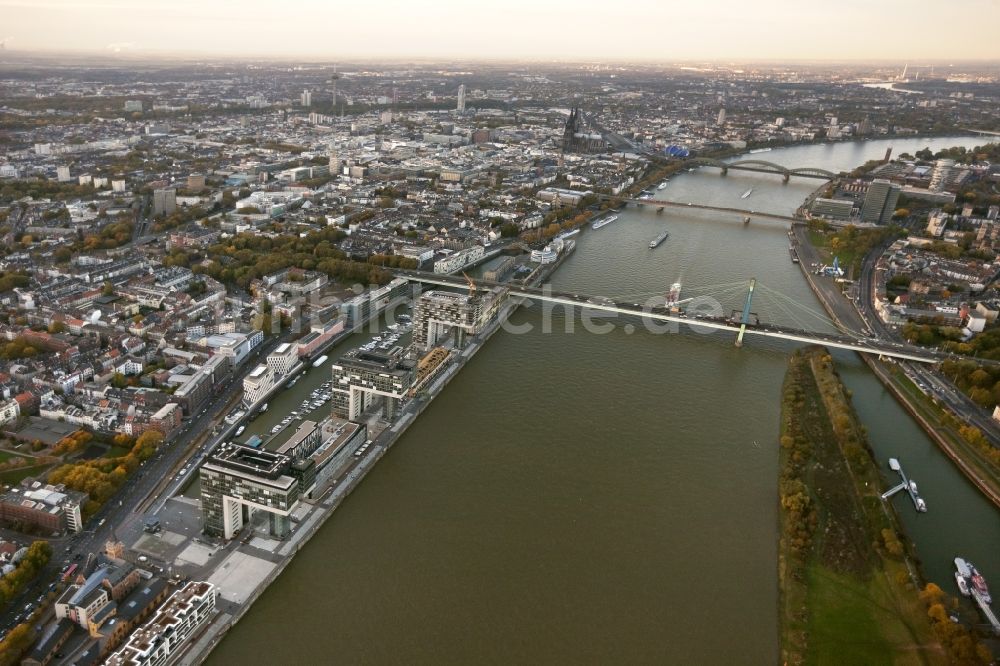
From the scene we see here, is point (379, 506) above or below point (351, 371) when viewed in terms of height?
below

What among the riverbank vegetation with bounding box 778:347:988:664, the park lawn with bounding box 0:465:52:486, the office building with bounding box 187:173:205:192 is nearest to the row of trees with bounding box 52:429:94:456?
the park lawn with bounding box 0:465:52:486

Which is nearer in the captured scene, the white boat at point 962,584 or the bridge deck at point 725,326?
the white boat at point 962,584

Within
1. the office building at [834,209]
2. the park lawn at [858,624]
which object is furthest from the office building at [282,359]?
the office building at [834,209]

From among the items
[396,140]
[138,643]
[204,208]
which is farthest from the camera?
[396,140]

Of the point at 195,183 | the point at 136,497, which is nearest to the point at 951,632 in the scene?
the point at 136,497

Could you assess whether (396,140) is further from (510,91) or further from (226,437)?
(510,91)

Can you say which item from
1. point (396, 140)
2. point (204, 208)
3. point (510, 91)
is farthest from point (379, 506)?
point (510, 91)

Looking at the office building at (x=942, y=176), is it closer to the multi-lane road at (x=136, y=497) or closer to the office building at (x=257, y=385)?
the office building at (x=257, y=385)
